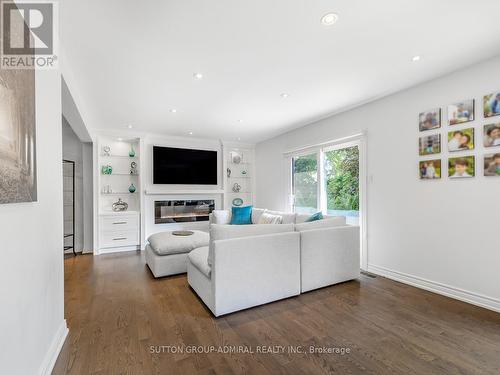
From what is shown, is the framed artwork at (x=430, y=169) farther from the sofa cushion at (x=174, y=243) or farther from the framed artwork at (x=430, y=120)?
the sofa cushion at (x=174, y=243)

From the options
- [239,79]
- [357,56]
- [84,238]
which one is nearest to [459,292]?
[357,56]

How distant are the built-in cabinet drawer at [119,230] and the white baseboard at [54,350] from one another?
2.87 meters

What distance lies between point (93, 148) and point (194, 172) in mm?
2020

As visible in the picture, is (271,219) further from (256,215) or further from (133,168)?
(133,168)

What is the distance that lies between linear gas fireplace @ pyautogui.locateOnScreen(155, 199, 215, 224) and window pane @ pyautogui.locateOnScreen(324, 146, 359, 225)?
112 inches

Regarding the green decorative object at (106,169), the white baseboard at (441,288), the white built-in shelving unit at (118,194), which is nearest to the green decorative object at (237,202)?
the white built-in shelving unit at (118,194)

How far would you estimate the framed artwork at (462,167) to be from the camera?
2.49 m

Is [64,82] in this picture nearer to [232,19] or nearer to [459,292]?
[232,19]

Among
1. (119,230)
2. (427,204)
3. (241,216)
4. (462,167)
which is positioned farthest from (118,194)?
(462,167)

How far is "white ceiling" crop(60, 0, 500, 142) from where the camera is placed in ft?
5.50

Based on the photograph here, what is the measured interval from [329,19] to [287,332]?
250 cm

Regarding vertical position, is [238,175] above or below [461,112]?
below

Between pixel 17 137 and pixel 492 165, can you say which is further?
pixel 492 165

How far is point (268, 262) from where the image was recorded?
2.46 m
